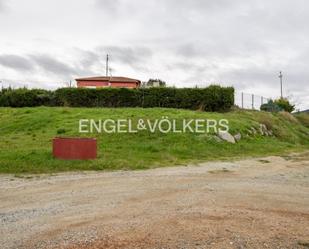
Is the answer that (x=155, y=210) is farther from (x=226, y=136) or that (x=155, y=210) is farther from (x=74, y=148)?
(x=226, y=136)

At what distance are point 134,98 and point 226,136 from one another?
1008 cm

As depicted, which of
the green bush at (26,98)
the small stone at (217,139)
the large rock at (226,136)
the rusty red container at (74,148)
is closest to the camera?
the rusty red container at (74,148)

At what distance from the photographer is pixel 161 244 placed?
459 cm

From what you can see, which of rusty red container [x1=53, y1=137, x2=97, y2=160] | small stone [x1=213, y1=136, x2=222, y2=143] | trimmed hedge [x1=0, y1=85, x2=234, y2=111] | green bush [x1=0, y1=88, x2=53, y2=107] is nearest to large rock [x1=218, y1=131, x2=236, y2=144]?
small stone [x1=213, y1=136, x2=222, y2=143]

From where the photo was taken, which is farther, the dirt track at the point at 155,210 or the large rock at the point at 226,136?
the large rock at the point at 226,136

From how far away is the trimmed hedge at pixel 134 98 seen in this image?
79.2 feet

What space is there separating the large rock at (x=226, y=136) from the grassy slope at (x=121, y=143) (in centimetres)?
44

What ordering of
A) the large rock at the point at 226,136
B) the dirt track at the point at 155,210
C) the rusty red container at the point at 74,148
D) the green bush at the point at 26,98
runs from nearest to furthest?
the dirt track at the point at 155,210, the rusty red container at the point at 74,148, the large rock at the point at 226,136, the green bush at the point at 26,98

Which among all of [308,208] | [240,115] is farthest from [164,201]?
[240,115]

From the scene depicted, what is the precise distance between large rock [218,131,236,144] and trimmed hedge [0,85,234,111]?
743 centimetres

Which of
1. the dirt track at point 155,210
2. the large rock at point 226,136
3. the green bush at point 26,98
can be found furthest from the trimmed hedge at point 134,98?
the dirt track at point 155,210

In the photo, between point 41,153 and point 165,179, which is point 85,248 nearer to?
point 165,179

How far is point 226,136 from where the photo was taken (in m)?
16.5

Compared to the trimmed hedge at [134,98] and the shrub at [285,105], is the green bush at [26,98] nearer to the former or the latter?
the trimmed hedge at [134,98]
